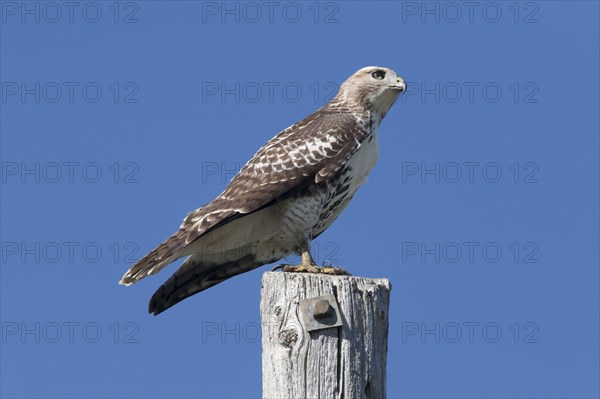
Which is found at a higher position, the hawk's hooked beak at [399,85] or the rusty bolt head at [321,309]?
the hawk's hooked beak at [399,85]

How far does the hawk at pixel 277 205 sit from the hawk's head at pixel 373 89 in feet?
1.13

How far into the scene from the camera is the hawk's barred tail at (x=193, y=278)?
26.7 ft

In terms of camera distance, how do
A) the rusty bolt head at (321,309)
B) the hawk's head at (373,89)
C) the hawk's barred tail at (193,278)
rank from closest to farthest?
the rusty bolt head at (321,309) → the hawk's barred tail at (193,278) → the hawk's head at (373,89)

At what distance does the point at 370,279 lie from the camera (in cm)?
605

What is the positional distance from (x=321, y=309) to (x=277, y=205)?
3028 millimetres

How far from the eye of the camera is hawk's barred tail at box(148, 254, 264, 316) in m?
8.13

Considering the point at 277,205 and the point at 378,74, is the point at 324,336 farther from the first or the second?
the point at 378,74

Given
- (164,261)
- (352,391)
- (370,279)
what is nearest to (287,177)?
(164,261)

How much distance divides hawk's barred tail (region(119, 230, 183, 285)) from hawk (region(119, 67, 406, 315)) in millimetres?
27

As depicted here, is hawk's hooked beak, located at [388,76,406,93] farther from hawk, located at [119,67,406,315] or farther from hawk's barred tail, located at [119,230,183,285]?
hawk's barred tail, located at [119,230,183,285]

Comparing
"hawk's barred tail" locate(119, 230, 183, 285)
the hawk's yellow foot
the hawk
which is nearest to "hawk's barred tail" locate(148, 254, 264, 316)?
the hawk

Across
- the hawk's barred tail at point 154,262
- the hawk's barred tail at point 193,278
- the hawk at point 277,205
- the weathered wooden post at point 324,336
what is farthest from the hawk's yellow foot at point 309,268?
the weathered wooden post at point 324,336

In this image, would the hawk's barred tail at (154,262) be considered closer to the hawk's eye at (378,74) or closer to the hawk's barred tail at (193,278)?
the hawk's barred tail at (193,278)

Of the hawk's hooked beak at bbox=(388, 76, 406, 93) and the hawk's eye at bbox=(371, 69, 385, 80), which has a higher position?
the hawk's eye at bbox=(371, 69, 385, 80)
